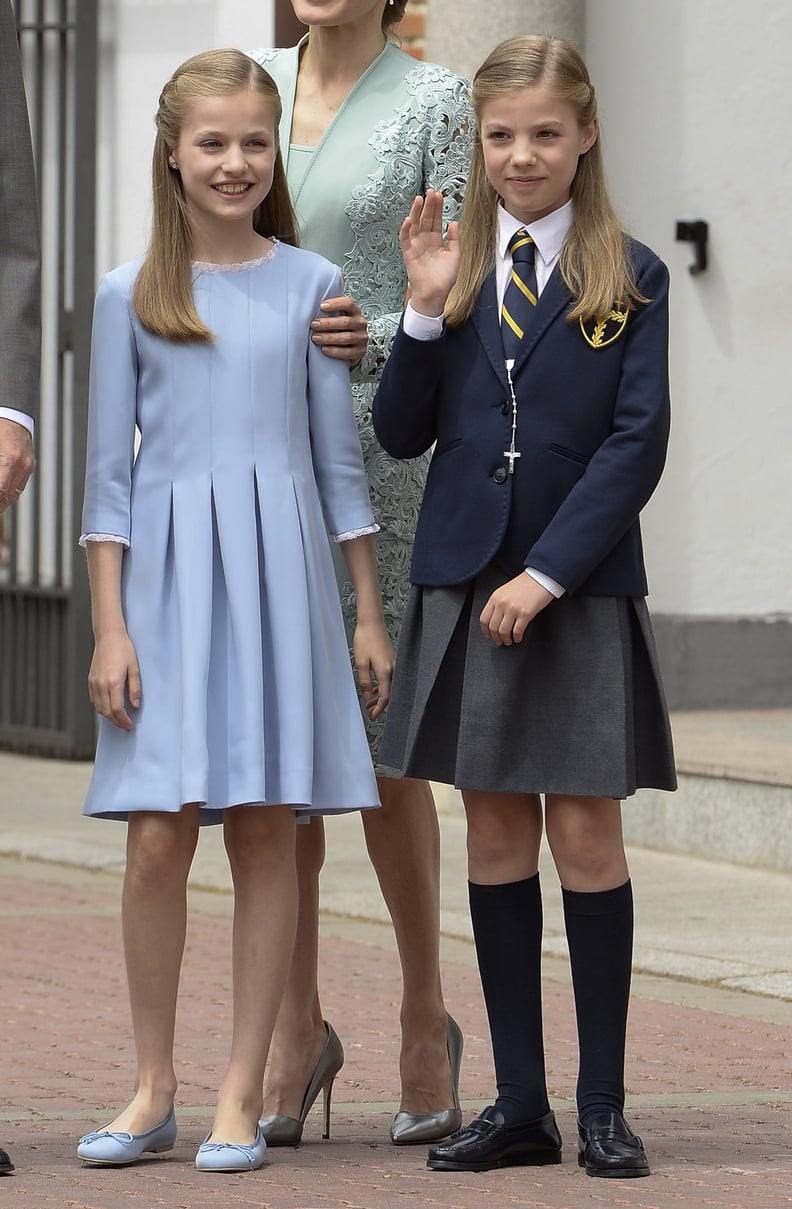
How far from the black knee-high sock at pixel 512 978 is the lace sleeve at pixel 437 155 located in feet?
3.03

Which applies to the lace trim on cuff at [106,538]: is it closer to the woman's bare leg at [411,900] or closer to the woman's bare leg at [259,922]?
the woman's bare leg at [259,922]

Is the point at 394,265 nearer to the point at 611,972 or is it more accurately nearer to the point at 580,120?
the point at 580,120

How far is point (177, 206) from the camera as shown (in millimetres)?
3715

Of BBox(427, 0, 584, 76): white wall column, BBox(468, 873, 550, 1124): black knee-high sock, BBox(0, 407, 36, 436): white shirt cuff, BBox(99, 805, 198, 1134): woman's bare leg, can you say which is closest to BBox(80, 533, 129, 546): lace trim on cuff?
BBox(0, 407, 36, 436): white shirt cuff

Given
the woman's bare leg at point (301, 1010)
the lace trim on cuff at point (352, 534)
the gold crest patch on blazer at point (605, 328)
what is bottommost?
the woman's bare leg at point (301, 1010)

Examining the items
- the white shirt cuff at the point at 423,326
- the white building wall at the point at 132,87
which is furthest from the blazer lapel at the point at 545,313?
the white building wall at the point at 132,87

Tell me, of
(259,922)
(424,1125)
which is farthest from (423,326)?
(424,1125)

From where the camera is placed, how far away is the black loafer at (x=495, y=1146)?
3592 mm

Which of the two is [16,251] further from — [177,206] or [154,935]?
[154,935]

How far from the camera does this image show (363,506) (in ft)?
12.4

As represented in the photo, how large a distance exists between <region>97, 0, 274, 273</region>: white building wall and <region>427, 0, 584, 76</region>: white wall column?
1.10 metres

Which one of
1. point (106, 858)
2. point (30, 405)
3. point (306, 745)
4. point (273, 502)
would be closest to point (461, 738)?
point (306, 745)

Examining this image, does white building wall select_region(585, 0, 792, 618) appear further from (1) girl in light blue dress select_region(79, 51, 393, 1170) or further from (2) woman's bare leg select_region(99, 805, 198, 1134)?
(2) woman's bare leg select_region(99, 805, 198, 1134)

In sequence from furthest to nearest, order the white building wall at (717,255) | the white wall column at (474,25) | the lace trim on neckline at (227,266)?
the white building wall at (717,255)
the white wall column at (474,25)
the lace trim on neckline at (227,266)
